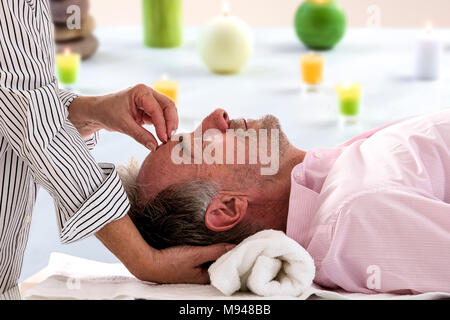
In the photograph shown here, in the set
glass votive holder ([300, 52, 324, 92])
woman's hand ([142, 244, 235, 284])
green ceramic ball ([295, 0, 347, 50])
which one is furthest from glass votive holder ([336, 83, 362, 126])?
woman's hand ([142, 244, 235, 284])

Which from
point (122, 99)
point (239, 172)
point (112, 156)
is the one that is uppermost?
point (122, 99)

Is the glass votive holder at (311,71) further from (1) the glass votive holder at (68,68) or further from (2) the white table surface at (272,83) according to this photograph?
(1) the glass votive holder at (68,68)

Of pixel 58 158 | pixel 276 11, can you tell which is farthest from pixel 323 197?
pixel 276 11

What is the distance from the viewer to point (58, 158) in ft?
3.92

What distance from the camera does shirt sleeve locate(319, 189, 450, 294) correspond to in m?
1.17

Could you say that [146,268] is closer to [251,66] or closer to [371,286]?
[371,286]

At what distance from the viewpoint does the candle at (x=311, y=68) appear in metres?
2.93

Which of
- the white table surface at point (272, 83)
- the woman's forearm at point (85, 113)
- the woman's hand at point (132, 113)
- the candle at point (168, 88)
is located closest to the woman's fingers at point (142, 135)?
the woman's hand at point (132, 113)

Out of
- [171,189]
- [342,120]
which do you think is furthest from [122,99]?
[342,120]

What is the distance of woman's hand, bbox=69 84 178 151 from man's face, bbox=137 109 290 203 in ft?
0.10

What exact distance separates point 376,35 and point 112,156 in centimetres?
161

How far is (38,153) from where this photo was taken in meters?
1.19

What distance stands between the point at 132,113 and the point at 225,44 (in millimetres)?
1708

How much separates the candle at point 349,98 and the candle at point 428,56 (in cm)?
46
